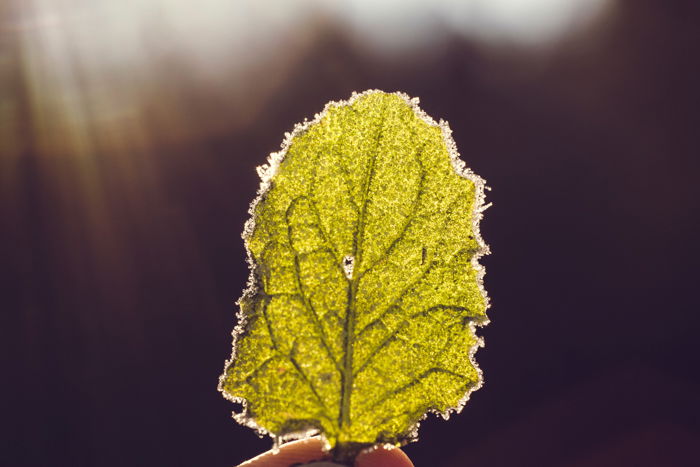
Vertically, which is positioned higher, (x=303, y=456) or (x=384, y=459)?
(x=303, y=456)

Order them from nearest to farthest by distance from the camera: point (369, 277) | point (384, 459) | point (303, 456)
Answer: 1. point (369, 277)
2. point (384, 459)
3. point (303, 456)

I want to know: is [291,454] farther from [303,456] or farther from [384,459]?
[384,459]

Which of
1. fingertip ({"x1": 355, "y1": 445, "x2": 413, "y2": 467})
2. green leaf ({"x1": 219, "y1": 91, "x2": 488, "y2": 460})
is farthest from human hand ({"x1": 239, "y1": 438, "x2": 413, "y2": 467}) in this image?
green leaf ({"x1": 219, "y1": 91, "x2": 488, "y2": 460})

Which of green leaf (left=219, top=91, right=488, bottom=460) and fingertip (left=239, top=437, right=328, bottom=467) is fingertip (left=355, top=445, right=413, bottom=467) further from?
green leaf (left=219, top=91, right=488, bottom=460)

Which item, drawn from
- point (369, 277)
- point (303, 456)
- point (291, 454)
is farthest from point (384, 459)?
point (369, 277)

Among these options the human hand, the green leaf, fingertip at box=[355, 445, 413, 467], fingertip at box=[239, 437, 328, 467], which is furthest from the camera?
fingertip at box=[239, 437, 328, 467]

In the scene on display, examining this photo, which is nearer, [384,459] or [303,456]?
[384,459]

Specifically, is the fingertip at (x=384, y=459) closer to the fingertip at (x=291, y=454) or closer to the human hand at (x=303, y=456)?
the human hand at (x=303, y=456)

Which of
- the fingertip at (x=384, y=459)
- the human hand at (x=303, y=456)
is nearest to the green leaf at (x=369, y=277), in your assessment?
the fingertip at (x=384, y=459)
